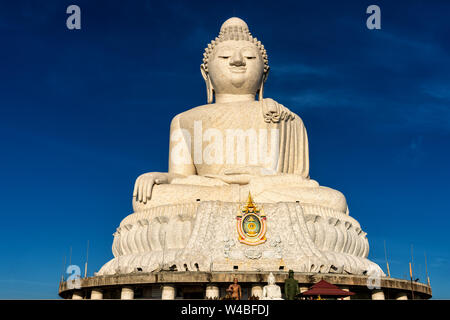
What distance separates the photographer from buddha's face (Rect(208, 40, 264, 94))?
16922mm

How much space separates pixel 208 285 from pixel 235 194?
3433 millimetres

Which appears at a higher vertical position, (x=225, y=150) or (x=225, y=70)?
(x=225, y=70)

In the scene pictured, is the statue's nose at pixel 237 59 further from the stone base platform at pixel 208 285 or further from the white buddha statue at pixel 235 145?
the stone base platform at pixel 208 285

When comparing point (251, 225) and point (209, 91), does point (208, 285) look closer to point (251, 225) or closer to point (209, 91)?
point (251, 225)

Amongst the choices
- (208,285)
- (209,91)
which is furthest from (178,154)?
(208,285)

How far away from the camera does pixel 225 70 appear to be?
17.0m

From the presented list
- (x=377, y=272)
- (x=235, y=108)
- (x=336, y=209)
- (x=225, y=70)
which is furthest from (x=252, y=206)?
(x=225, y=70)

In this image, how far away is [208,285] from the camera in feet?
33.7

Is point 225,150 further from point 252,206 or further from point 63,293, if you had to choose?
point 63,293

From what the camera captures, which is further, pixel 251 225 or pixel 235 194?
pixel 235 194

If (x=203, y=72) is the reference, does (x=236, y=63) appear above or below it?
below

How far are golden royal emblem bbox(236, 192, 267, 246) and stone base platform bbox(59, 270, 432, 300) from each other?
4.60 ft

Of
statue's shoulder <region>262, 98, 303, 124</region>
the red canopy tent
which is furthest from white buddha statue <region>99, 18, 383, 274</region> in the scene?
the red canopy tent

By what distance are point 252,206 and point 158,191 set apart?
2.77 m
